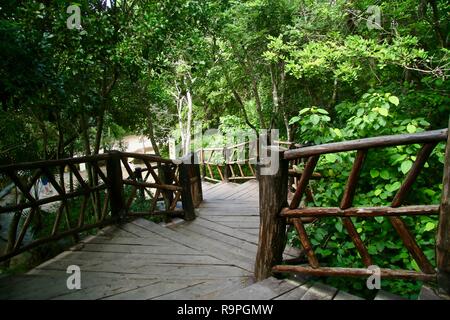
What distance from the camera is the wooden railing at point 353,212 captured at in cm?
192

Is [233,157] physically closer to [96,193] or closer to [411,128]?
[96,193]

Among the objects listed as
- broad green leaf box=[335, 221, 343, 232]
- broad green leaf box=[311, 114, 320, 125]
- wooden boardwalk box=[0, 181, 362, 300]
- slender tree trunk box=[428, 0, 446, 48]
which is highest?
slender tree trunk box=[428, 0, 446, 48]

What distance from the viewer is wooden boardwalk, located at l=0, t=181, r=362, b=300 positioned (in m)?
2.73

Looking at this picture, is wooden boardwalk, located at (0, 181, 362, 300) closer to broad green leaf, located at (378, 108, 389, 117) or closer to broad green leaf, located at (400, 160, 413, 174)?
→ broad green leaf, located at (400, 160, 413, 174)

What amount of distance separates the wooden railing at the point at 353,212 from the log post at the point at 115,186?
283 centimetres

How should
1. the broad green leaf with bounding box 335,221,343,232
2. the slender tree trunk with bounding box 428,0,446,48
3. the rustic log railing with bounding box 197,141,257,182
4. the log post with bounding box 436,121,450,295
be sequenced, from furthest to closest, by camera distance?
the rustic log railing with bounding box 197,141,257,182
the slender tree trunk with bounding box 428,0,446,48
the broad green leaf with bounding box 335,221,343,232
the log post with bounding box 436,121,450,295

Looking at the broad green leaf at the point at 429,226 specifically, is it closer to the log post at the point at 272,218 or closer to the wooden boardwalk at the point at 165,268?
the wooden boardwalk at the point at 165,268

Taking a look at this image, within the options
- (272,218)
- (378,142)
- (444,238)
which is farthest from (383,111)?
(272,218)

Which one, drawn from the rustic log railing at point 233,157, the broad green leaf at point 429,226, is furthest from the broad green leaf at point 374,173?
the rustic log railing at point 233,157

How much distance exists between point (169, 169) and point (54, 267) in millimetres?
2705

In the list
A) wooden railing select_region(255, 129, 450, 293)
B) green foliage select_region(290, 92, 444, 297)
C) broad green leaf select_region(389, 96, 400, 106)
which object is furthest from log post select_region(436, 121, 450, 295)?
broad green leaf select_region(389, 96, 400, 106)

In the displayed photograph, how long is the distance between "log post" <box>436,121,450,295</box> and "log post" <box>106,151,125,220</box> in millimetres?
4186

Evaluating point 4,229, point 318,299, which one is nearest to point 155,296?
point 318,299
